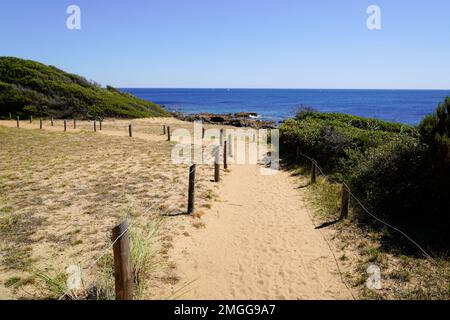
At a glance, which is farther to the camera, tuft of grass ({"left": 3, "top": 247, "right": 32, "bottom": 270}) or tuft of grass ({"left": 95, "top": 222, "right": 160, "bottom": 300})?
tuft of grass ({"left": 3, "top": 247, "right": 32, "bottom": 270})

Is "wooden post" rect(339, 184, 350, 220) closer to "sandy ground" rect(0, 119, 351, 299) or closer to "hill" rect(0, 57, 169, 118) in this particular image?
"sandy ground" rect(0, 119, 351, 299)

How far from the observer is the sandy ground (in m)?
6.37

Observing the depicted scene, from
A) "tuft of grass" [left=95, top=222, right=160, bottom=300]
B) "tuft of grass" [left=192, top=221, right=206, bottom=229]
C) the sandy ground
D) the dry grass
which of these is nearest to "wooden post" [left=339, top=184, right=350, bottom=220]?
the sandy ground

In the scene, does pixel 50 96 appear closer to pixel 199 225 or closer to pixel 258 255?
Result: pixel 199 225

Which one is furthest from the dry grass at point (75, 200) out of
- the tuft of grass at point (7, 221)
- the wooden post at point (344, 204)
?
the wooden post at point (344, 204)

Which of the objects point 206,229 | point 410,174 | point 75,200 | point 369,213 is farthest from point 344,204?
point 75,200

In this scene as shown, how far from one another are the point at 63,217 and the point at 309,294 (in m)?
6.55

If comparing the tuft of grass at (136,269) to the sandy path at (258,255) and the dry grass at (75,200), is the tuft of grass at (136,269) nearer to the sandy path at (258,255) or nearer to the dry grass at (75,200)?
the dry grass at (75,200)

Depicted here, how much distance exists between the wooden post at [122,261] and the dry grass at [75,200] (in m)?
0.71

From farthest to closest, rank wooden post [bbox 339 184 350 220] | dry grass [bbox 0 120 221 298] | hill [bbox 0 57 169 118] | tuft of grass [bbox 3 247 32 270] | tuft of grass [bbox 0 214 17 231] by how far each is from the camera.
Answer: hill [bbox 0 57 169 118] < wooden post [bbox 339 184 350 220] < tuft of grass [bbox 0 214 17 231] < dry grass [bbox 0 120 221 298] < tuft of grass [bbox 3 247 32 270]

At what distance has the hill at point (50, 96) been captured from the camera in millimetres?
38531

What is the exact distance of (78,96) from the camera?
4278cm

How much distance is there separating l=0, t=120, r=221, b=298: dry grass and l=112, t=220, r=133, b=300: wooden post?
0.71 meters
